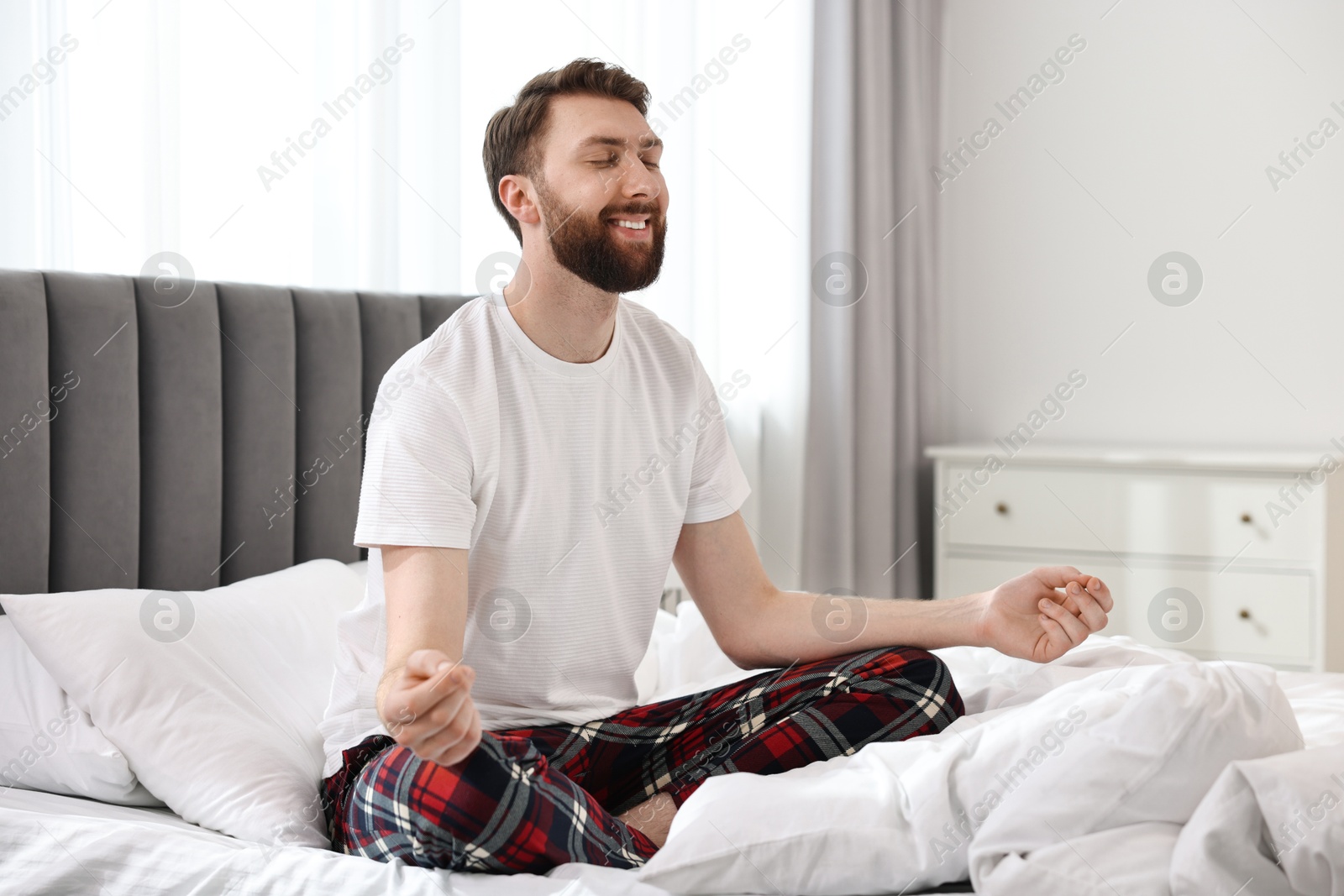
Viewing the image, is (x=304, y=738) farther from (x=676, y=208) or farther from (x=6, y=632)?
(x=676, y=208)

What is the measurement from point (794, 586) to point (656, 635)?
122 cm

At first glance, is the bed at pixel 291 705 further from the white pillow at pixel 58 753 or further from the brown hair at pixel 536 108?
the brown hair at pixel 536 108

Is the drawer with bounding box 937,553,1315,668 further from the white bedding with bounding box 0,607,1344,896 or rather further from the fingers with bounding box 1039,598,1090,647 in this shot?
the white bedding with bounding box 0,607,1344,896

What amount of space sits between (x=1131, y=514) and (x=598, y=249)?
1.89 m

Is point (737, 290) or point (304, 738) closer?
point (304, 738)

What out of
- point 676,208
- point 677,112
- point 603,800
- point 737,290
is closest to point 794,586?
point 737,290

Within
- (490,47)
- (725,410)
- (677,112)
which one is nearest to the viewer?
(490,47)

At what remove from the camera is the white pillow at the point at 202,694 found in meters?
1.18

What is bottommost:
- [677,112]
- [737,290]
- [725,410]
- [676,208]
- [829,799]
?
[829,799]

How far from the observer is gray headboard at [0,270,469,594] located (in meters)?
1.47

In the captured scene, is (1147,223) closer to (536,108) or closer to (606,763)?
(536,108)

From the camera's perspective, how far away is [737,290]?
3092 mm

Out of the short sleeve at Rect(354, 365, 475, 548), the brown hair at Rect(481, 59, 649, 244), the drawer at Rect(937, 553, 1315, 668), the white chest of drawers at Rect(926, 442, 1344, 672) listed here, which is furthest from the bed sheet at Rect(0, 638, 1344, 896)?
the white chest of drawers at Rect(926, 442, 1344, 672)

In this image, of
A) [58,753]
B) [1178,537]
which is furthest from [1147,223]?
[58,753]
